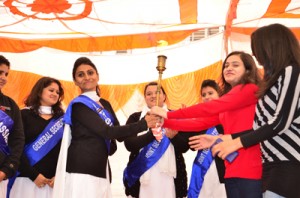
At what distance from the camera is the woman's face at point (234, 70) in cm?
274

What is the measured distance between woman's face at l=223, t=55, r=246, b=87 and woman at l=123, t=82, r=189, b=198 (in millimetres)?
1518

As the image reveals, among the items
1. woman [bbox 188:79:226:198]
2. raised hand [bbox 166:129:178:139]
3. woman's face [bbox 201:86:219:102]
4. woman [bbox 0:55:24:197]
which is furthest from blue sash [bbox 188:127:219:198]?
woman [bbox 0:55:24:197]

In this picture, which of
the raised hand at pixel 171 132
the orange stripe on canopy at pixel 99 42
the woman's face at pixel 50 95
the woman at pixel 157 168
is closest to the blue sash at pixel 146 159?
the woman at pixel 157 168

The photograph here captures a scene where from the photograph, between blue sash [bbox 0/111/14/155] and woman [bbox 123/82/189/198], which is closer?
blue sash [bbox 0/111/14/155]

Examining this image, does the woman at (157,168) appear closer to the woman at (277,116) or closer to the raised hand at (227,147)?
the raised hand at (227,147)

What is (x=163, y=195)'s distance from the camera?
4.28 meters

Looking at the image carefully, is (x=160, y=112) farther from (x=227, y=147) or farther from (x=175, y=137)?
(x=175, y=137)

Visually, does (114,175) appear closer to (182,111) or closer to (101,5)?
(101,5)

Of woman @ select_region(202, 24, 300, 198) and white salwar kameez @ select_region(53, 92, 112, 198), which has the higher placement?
woman @ select_region(202, 24, 300, 198)

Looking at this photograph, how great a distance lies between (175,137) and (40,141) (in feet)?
4.34

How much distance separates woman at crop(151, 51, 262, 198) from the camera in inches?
95.4

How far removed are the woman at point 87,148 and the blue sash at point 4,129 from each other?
0.64 m

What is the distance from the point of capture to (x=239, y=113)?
2604 millimetres

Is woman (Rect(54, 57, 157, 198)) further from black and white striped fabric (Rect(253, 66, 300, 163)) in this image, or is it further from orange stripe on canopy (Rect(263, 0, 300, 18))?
orange stripe on canopy (Rect(263, 0, 300, 18))
